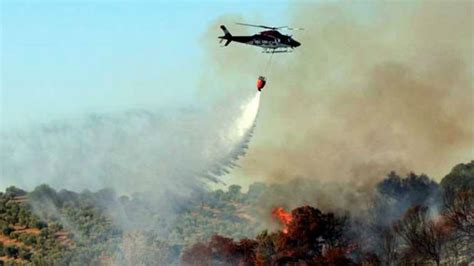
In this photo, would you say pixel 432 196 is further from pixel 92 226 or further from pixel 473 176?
pixel 92 226

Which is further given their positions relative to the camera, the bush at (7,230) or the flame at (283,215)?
the bush at (7,230)

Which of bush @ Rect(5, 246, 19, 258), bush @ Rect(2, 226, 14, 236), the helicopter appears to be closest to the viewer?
the helicopter

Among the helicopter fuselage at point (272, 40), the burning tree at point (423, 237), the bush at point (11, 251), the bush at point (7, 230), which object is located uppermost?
the bush at point (7, 230)

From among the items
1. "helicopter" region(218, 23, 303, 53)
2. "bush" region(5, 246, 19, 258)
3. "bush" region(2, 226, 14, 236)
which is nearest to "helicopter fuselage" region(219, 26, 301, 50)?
"helicopter" region(218, 23, 303, 53)

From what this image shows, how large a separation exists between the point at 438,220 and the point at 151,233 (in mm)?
42648

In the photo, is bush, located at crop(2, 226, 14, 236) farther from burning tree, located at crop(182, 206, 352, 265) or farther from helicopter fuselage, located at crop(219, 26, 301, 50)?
helicopter fuselage, located at crop(219, 26, 301, 50)

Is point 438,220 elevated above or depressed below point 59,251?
below

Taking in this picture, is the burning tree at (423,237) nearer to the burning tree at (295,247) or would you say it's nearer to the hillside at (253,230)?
the hillside at (253,230)

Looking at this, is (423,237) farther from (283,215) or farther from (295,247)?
(283,215)

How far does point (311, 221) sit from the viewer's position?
472ft

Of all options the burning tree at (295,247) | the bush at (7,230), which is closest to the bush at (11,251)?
the bush at (7,230)

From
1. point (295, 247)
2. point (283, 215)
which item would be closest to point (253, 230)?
point (283, 215)

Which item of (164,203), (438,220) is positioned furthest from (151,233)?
(438,220)

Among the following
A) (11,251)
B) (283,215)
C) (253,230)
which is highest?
(253,230)
